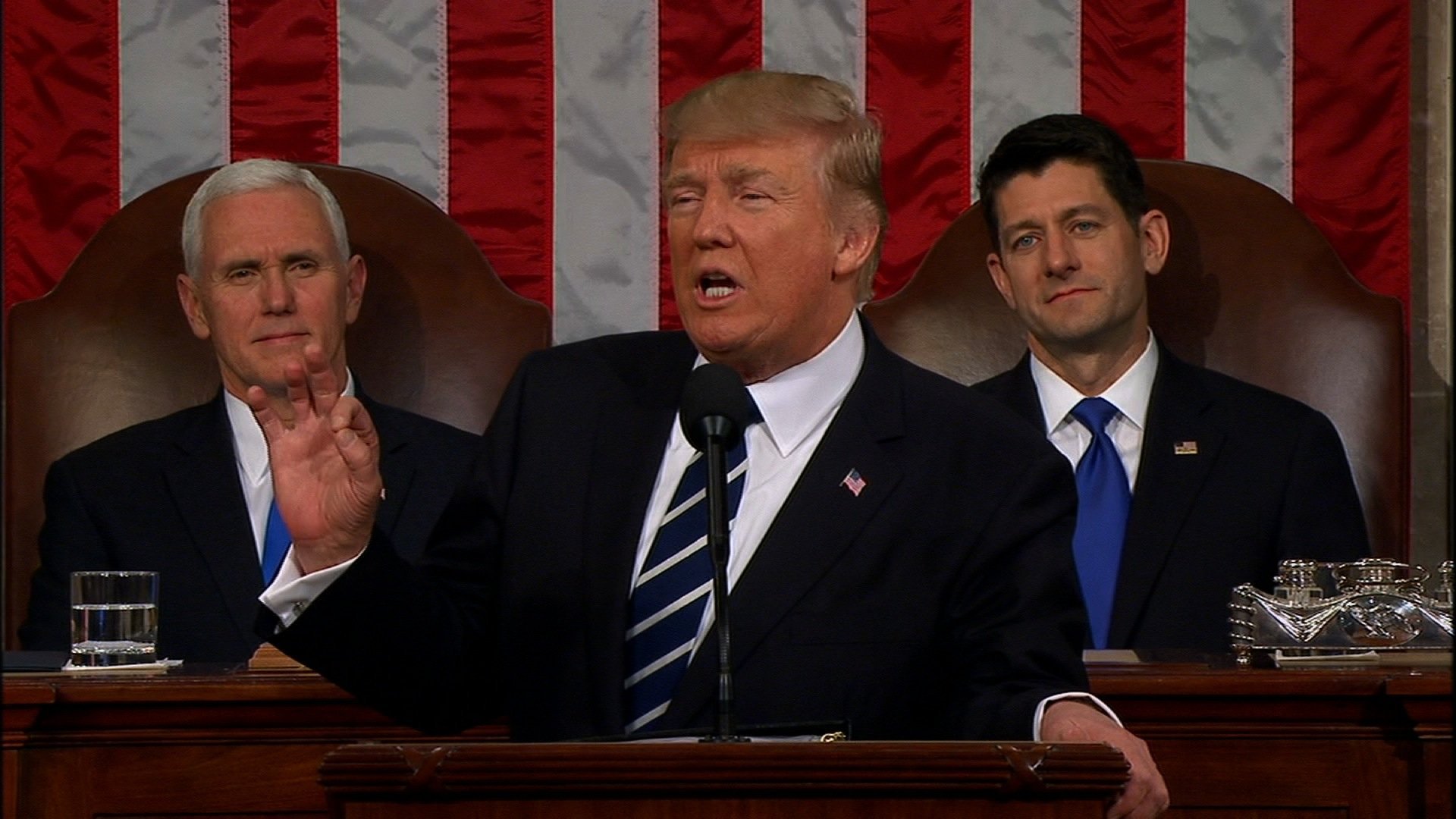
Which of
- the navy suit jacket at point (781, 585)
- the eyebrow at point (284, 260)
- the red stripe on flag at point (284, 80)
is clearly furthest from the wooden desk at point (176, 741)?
the red stripe on flag at point (284, 80)

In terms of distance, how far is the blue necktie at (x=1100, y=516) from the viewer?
142 inches

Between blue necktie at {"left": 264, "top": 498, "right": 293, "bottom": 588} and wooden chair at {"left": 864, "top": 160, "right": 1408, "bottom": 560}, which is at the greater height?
wooden chair at {"left": 864, "top": 160, "right": 1408, "bottom": 560}

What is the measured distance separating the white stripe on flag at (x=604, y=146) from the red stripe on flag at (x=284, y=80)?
539 millimetres

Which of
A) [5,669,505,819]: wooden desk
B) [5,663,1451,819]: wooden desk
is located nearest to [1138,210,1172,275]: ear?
[5,663,1451,819]: wooden desk

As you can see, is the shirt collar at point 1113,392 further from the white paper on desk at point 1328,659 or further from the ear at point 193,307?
the ear at point 193,307

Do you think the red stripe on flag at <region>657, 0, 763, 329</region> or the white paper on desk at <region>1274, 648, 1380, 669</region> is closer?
the white paper on desk at <region>1274, 648, 1380, 669</region>

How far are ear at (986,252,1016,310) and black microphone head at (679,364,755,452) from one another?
2133 mm

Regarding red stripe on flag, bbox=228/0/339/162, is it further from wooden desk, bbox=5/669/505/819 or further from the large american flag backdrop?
wooden desk, bbox=5/669/505/819

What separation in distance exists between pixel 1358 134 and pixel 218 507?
2.70 metres

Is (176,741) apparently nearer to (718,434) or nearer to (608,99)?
(718,434)

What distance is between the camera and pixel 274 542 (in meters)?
3.73

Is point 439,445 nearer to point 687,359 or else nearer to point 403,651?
point 687,359

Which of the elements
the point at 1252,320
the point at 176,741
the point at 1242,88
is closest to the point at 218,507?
the point at 176,741

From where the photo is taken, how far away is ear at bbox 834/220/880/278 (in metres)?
2.59
